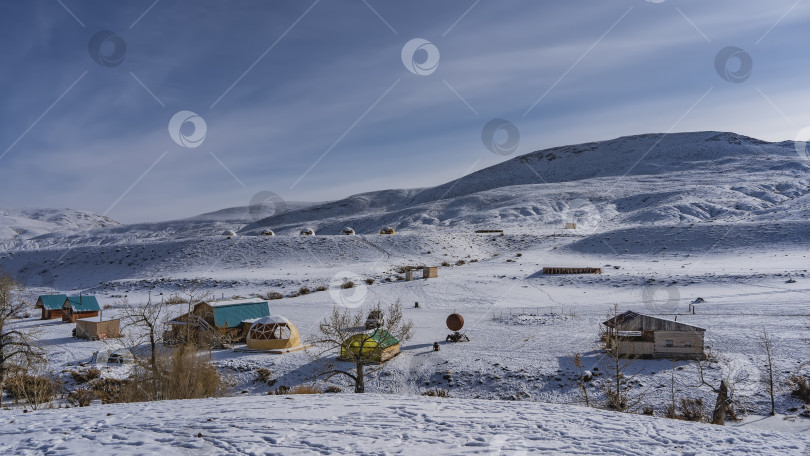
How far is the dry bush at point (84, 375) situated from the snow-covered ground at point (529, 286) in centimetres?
176

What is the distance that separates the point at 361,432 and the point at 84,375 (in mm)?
21545

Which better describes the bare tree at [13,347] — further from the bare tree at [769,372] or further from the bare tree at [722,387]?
the bare tree at [769,372]

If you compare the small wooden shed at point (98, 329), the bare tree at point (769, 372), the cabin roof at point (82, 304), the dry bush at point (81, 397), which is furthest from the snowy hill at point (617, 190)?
the dry bush at point (81, 397)

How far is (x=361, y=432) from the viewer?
9.74 metres

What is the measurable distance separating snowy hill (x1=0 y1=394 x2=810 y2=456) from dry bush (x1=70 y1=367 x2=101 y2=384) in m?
15.4

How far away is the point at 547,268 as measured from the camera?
54.4 m

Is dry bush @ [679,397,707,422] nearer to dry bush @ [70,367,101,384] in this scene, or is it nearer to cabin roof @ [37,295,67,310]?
dry bush @ [70,367,101,384]

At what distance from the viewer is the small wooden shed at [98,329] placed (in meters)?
33.2

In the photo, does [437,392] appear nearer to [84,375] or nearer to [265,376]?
[265,376]

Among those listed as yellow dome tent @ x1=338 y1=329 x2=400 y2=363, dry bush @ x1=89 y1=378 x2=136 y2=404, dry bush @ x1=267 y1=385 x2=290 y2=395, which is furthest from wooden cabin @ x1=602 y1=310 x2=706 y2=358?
dry bush @ x1=89 y1=378 x2=136 y2=404

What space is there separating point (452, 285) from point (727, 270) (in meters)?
27.1

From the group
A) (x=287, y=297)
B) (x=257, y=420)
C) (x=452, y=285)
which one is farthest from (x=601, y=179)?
(x=257, y=420)

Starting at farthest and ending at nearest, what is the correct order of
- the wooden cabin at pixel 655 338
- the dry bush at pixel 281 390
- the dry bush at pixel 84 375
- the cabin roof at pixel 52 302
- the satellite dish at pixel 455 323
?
the cabin roof at pixel 52 302, the satellite dish at pixel 455 323, the wooden cabin at pixel 655 338, the dry bush at pixel 84 375, the dry bush at pixel 281 390

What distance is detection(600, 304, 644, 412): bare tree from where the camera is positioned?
1928cm
